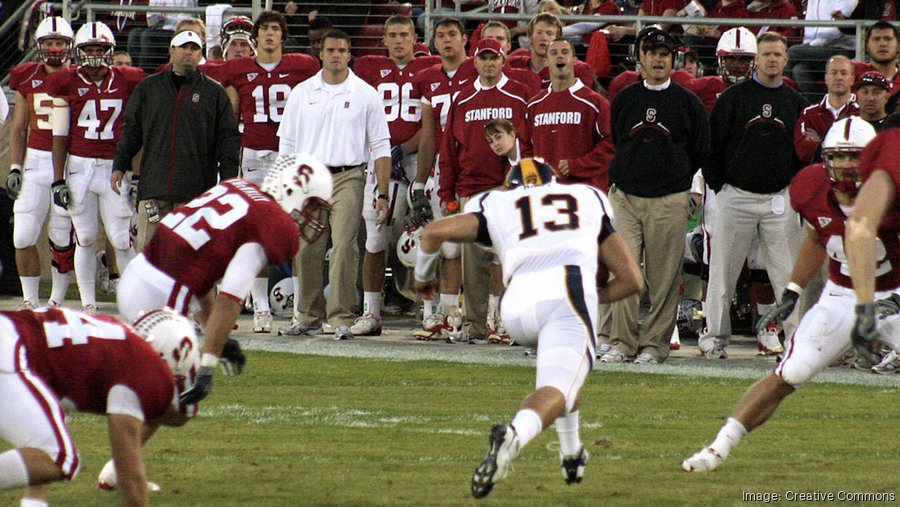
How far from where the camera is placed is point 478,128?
10008mm

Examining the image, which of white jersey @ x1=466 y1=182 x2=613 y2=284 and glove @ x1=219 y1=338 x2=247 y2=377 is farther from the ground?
white jersey @ x1=466 y1=182 x2=613 y2=284

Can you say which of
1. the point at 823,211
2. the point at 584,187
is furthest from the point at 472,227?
the point at 823,211

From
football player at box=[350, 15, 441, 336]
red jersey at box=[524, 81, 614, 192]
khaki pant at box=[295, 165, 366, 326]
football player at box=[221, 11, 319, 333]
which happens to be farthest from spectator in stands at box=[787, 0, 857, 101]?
football player at box=[221, 11, 319, 333]

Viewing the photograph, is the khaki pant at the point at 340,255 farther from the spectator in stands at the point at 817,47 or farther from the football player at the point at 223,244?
the football player at the point at 223,244

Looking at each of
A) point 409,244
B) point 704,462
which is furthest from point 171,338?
point 409,244

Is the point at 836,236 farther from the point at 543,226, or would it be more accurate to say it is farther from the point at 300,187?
the point at 300,187

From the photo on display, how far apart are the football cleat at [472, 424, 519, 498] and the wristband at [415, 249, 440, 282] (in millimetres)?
1066

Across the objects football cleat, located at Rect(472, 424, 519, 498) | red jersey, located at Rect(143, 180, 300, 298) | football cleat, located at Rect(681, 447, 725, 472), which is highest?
red jersey, located at Rect(143, 180, 300, 298)

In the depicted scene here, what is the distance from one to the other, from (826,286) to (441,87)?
4746mm

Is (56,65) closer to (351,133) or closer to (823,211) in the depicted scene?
(351,133)

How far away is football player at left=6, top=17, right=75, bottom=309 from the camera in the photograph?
1118 cm

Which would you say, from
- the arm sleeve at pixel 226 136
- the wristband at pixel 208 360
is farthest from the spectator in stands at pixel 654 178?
the wristband at pixel 208 360

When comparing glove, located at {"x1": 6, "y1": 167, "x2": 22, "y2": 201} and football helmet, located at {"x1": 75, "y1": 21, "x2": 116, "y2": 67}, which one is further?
glove, located at {"x1": 6, "y1": 167, "x2": 22, "y2": 201}

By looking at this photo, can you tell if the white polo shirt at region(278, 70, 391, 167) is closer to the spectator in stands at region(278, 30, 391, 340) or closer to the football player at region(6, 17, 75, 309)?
the spectator in stands at region(278, 30, 391, 340)
